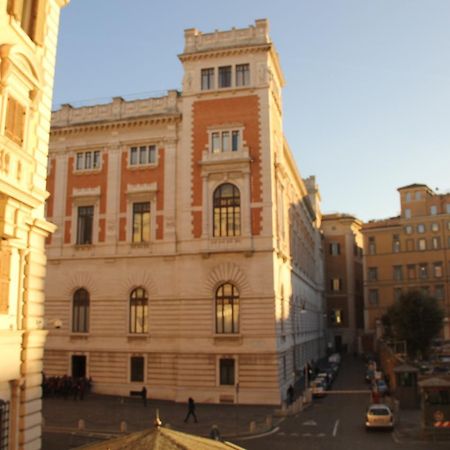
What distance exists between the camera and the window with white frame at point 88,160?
149 ft

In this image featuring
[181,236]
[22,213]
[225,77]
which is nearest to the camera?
[22,213]

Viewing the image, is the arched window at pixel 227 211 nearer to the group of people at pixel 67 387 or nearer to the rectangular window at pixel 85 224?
the rectangular window at pixel 85 224

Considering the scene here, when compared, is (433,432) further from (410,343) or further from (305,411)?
(410,343)

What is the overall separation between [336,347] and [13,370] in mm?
85421

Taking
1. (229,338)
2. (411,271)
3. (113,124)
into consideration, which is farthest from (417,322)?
(113,124)

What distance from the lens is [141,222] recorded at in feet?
143

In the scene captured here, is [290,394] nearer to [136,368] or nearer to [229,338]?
[229,338]

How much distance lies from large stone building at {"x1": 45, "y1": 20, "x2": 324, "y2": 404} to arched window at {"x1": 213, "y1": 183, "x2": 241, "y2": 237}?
8 cm

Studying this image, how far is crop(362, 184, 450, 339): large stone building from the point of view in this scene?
3428 inches

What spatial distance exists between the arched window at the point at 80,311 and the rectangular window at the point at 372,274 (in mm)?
59366

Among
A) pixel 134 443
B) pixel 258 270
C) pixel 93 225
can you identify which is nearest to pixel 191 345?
pixel 258 270

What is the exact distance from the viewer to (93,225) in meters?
44.4

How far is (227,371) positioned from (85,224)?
52.8ft

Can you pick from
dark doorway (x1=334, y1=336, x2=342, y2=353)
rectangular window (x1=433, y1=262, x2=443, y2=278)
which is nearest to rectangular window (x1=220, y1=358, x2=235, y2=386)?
rectangular window (x1=433, y1=262, x2=443, y2=278)
